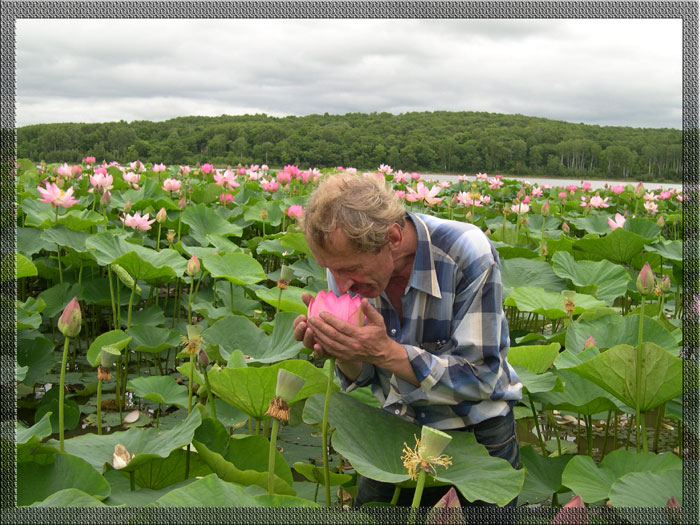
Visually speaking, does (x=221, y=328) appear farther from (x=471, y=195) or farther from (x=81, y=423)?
(x=471, y=195)

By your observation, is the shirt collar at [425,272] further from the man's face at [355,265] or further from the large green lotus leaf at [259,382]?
the large green lotus leaf at [259,382]

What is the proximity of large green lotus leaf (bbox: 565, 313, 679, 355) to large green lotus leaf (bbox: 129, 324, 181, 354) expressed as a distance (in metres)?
1.72

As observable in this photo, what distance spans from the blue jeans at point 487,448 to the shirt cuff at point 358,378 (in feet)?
0.89

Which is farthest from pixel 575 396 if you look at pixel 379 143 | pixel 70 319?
pixel 379 143

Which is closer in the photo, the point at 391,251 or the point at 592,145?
the point at 391,251

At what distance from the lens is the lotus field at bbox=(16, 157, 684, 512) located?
53.9 inches

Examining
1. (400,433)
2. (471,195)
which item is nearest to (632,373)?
(400,433)

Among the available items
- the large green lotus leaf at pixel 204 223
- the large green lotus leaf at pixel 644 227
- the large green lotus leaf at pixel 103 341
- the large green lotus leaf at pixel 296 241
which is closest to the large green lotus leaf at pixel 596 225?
the large green lotus leaf at pixel 644 227

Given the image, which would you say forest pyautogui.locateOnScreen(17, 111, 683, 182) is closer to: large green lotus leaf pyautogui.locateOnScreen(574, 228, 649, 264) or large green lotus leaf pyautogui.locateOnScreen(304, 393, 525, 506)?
large green lotus leaf pyautogui.locateOnScreen(574, 228, 649, 264)

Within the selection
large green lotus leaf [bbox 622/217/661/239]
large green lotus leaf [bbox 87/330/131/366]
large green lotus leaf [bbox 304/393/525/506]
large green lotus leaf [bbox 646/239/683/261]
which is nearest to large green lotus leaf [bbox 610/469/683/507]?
large green lotus leaf [bbox 304/393/525/506]

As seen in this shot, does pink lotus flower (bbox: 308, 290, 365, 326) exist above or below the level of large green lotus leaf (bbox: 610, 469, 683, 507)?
above

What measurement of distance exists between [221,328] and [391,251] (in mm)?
953

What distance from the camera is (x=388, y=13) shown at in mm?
1078

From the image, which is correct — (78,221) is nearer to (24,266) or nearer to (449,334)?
(24,266)
